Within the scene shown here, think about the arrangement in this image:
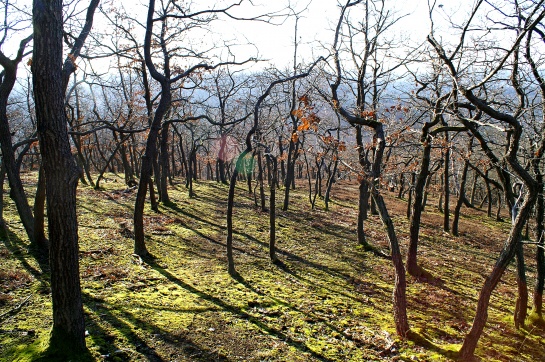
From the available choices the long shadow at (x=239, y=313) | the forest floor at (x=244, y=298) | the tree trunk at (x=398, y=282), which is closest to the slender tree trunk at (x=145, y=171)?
the forest floor at (x=244, y=298)

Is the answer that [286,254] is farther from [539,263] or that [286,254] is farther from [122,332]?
[122,332]

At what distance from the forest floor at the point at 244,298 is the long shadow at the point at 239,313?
34mm

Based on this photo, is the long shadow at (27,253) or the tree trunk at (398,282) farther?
the long shadow at (27,253)

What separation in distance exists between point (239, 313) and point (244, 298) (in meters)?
0.87

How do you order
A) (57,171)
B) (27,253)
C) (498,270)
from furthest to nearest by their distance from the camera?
(27,253), (498,270), (57,171)

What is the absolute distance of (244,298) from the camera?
7668 millimetres

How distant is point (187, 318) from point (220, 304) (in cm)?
102

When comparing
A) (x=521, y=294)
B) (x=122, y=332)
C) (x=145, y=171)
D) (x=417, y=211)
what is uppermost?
(x=145, y=171)

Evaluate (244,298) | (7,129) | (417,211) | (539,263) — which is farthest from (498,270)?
(7,129)

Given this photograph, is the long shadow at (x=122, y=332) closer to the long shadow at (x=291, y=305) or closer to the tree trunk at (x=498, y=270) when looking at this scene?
the long shadow at (x=291, y=305)

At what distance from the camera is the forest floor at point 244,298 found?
5367 mm

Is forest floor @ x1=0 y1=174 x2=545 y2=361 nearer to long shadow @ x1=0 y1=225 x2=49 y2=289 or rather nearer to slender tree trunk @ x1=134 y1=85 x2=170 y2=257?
long shadow @ x1=0 y1=225 x2=49 y2=289

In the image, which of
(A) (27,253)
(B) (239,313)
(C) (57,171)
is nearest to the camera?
(C) (57,171)

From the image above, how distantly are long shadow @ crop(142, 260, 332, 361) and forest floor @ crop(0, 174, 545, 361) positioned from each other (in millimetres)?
34
